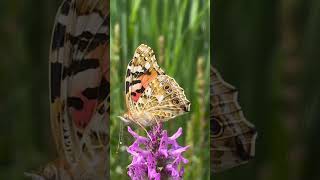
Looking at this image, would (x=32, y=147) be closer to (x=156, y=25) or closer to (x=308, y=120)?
(x=156, y=25)

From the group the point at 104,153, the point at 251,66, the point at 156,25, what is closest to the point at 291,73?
the point at 251,66

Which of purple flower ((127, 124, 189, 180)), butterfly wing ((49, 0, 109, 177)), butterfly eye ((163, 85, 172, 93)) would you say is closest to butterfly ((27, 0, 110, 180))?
butterfly wing ((49, 0, 109, 177))

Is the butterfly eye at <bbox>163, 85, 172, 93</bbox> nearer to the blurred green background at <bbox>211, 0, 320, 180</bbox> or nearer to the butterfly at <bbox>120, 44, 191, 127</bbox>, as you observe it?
the butterfly at <bbox>120, 44, 191, 127</bbox>

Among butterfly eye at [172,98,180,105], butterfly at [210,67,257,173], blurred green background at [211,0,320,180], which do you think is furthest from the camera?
butterfly eye at [172,98,180,105]

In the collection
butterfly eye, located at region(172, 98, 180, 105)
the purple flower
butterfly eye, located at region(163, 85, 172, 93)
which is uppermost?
butterfly eye, located at region(163, 85, 172, 93)

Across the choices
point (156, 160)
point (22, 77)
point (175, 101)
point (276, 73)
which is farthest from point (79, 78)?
point (276, 73)

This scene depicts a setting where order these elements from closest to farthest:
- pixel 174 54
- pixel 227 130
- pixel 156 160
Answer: pixel 156 160
pixel 227 130
pixel 174 54

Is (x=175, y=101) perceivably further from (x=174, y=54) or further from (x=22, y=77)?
(x=22, y=77)
